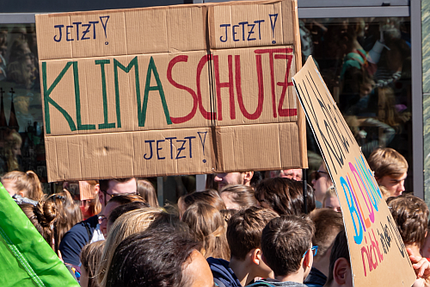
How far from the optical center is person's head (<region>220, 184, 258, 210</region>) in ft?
11.2

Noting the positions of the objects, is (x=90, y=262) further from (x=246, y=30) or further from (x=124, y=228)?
(x=246, y=30)

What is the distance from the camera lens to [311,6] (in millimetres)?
5281

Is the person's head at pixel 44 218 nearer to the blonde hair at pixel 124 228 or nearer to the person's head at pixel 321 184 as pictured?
the blonde hair at pixel 124 228

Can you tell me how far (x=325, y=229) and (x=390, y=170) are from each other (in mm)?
1295

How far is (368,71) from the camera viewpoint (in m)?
5.48

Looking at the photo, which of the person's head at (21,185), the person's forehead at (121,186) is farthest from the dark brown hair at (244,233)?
the person's head at (21,185)

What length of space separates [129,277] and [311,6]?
478cm

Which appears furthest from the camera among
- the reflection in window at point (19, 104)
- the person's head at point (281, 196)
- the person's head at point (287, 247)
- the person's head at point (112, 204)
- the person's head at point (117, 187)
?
the reflection in window at point (19, 104)

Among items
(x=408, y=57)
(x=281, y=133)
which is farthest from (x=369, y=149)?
(x=281, y=133)

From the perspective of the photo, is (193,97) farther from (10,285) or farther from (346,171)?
(10,285)

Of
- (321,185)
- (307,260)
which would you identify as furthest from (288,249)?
(321,185)

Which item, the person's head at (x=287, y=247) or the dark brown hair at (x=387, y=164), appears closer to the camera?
the person's head at (x=287, y=247)

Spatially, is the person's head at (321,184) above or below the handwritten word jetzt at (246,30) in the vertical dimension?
below

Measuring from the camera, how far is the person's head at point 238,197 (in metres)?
3.41
